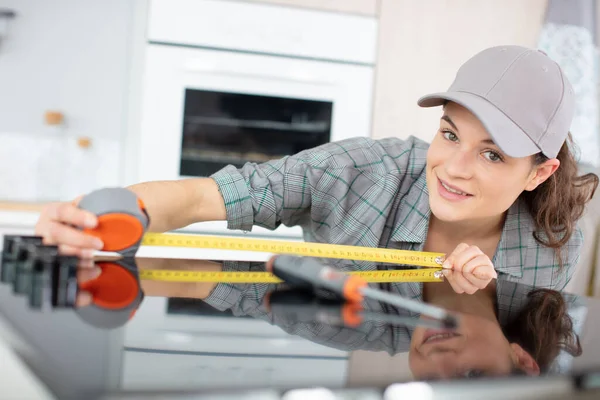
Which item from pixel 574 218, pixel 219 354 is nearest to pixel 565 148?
pixel 574 218

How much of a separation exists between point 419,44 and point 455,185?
5.64ft

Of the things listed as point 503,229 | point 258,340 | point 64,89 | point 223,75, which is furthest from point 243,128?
point 258,340

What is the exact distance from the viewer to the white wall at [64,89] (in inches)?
128

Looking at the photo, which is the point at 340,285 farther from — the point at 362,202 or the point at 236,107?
the point at 236,107

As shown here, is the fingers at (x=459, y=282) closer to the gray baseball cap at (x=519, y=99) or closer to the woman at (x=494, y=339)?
the woman at (x=494, y=339)

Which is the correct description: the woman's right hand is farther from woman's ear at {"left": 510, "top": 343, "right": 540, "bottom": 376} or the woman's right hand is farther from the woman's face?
the woman's face

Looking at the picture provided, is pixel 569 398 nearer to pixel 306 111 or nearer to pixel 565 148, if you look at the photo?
pixel 565 148

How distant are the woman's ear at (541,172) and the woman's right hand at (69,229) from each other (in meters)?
1.13

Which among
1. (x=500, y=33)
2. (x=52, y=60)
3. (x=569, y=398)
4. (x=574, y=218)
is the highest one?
(x=500, y=33)

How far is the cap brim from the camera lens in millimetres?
1407

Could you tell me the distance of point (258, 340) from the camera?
23.9 inches

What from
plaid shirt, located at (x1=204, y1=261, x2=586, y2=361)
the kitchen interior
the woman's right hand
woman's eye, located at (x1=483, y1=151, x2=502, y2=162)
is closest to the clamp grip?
the woman's right hand

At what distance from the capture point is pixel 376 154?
1.84 meters

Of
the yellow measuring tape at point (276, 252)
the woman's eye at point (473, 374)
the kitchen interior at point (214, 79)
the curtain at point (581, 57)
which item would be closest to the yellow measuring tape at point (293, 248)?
the yellow measuring tape at point (276, 252)
